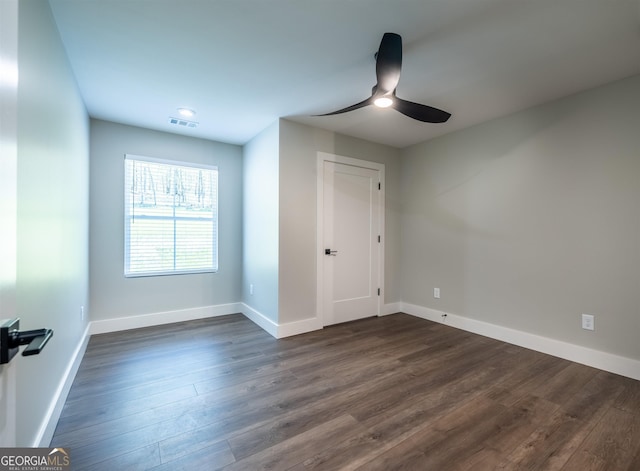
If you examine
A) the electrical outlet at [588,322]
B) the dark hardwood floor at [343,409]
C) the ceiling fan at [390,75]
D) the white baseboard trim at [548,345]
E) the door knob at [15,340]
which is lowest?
the dark hardwood floor at [343,409]

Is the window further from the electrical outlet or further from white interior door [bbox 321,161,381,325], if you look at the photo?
the electrical outlet

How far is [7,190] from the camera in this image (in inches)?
26.6

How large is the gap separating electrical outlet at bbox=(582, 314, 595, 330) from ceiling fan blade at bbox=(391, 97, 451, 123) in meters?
2.20

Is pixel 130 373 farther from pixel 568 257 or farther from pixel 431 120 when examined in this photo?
pixel 568 257

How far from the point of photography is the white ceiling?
5.58 ft

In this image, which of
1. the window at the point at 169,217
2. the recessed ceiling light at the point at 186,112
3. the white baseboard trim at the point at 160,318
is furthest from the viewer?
the window at the point at 169,217

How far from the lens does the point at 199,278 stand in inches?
155

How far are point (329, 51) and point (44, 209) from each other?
2.07 metres

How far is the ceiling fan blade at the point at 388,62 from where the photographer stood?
177cm

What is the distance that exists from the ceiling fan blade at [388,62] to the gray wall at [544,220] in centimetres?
198

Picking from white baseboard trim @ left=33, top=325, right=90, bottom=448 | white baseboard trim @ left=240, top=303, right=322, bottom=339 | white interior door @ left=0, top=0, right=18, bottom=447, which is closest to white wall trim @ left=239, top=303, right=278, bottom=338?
white baseboard trim @ left=240, top=303, right=322, bottom=339

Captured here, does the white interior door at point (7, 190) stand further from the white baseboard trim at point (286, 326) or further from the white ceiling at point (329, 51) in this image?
the white baseboard trim at point (286, 326)

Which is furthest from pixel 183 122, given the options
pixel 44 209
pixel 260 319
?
pixel 260 319

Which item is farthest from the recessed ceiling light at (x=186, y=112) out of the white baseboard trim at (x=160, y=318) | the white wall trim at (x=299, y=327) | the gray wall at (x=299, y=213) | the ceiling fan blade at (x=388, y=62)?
the white wall trim at (x=299, y=327)
